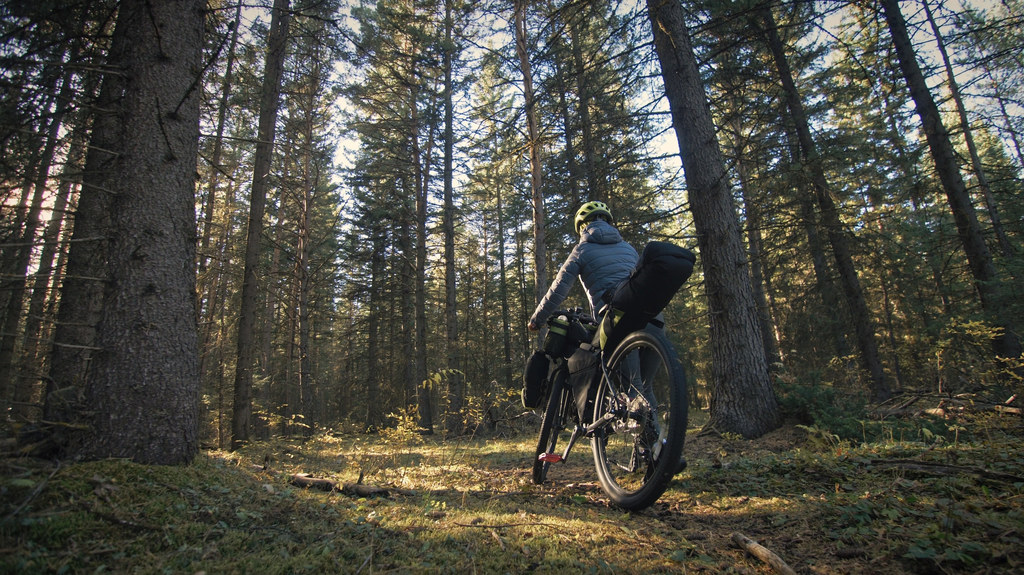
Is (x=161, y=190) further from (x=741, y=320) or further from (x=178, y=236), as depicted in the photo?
(x=741, y=320)

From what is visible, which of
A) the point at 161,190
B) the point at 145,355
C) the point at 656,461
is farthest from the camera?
the point at 161,190

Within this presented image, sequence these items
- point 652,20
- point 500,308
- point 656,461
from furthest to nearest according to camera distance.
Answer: point 500,308, point 652,20, point 656,461

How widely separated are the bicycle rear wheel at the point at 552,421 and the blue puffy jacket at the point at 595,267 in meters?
0.66

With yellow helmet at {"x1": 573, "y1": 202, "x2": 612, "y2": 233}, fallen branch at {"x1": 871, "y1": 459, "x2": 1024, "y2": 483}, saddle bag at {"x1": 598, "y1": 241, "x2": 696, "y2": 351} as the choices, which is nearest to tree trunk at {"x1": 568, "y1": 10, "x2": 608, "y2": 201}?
yellow helmet at {"x1": 573, "y1": 202, "x2": 612, "y2": 233}

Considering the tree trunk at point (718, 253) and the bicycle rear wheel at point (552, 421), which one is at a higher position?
the tree trunk at point (718, 253)

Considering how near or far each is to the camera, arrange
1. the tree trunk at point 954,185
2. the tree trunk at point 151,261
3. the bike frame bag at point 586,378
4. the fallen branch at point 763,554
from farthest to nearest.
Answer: the tree trunk at point 954,185 → the bike frame bag at point 586,378 → the tree trunk at point 151,261 → the fallen branch at point 763,554

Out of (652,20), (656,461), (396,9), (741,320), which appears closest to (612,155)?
(652,20)

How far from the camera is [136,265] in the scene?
9.50 ft

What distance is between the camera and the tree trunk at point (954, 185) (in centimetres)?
732

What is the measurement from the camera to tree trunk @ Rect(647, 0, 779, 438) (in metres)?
5.45

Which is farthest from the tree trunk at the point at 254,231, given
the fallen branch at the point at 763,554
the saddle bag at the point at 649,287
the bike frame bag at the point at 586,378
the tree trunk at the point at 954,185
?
the tree trunk at the point at 954,185

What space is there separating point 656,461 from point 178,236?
3.76m

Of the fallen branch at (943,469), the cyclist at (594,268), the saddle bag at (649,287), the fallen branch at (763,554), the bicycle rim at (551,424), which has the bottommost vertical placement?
the fallen branch at (763,554)

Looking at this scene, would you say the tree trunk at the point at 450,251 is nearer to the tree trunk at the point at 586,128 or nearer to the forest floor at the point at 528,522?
the tree trunk at the point at 586,128
